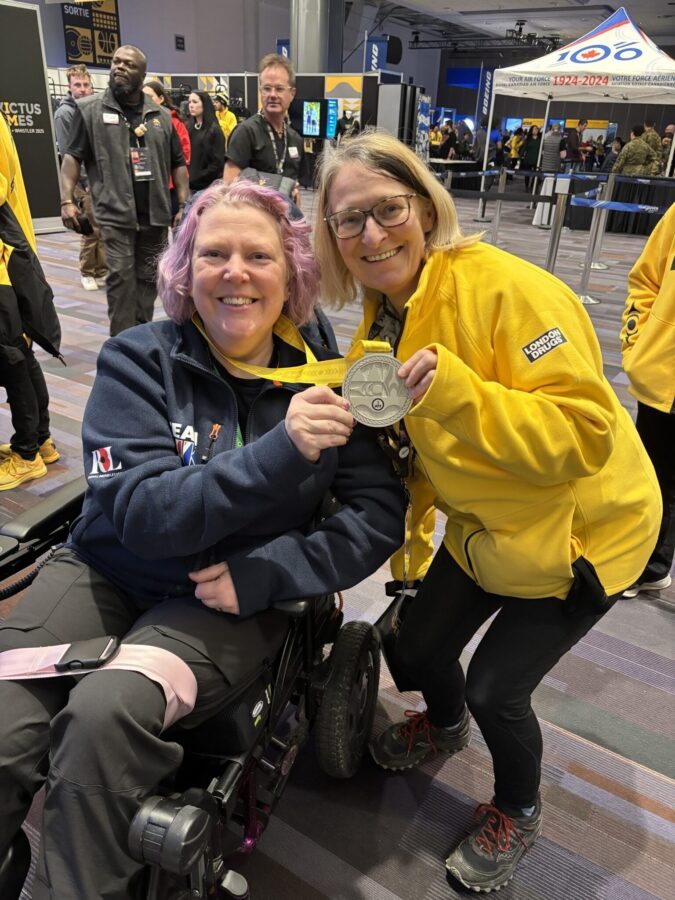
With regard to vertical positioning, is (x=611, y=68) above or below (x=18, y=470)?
above

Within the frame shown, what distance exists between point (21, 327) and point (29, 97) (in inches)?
248

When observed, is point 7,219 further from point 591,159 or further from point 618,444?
point 591,159

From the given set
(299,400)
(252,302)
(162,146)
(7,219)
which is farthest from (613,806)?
(162,146)

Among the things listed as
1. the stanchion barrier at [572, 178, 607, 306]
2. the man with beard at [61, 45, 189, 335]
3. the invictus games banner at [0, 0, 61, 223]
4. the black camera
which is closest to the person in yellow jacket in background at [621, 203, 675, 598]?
the man with beard at [61, 45, 189, 335]

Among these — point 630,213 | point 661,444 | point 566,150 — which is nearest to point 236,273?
point 661,444

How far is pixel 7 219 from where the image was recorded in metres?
2.56

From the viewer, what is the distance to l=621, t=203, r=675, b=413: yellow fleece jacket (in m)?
1.82

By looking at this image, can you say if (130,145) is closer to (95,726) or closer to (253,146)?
(253,146)

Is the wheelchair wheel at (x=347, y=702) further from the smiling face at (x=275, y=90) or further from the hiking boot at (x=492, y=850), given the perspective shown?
the smiling face at (x=275, y=90)

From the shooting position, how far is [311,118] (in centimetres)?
1279

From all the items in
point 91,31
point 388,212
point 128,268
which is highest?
point 91,31

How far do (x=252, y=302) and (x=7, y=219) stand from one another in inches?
71.5

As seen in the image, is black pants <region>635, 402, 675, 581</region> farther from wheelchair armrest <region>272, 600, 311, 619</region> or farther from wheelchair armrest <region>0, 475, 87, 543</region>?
wheelchair armrest <region>0, 475, 87, 543</region>

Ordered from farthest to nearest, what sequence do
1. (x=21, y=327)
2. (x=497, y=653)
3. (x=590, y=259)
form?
(x=590, y=259) → (x=21, y=327) → (x=497, y=653)
